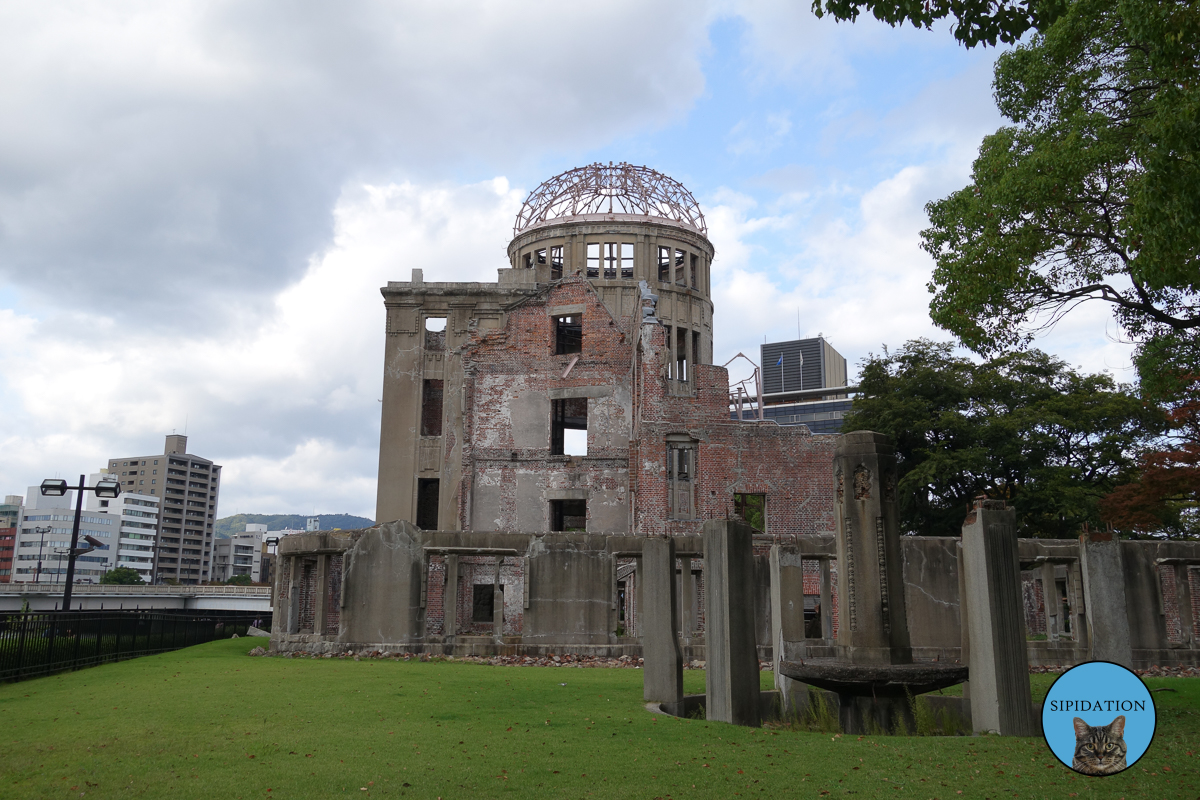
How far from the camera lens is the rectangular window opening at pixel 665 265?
3803cm

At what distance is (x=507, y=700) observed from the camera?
11.5 m

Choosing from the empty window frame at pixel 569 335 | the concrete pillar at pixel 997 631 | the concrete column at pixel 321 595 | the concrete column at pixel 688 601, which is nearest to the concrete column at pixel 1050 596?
the concrete column at pixel 688 601

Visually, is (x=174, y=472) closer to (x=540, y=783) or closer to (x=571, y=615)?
(x=571, y=615)

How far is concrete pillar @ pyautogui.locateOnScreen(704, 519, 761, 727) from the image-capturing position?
392 inches

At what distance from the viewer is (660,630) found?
1148 cm

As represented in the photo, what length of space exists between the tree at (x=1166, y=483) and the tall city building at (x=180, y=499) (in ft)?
415

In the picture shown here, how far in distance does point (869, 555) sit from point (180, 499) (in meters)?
141

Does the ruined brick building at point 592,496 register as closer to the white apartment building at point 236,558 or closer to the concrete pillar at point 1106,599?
the concrete pillar at point 1106,599

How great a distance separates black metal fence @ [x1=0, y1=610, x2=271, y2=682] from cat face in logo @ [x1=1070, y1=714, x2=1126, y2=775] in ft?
49.2

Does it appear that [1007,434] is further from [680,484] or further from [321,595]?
[321,595]

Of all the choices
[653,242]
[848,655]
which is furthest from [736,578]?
[653,242]

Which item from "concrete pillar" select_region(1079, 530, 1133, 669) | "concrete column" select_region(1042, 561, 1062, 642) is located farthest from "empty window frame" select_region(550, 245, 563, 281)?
"concrete pillar" select_region(1079, 530, 1133, 669)

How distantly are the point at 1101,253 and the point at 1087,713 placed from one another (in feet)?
40.7
